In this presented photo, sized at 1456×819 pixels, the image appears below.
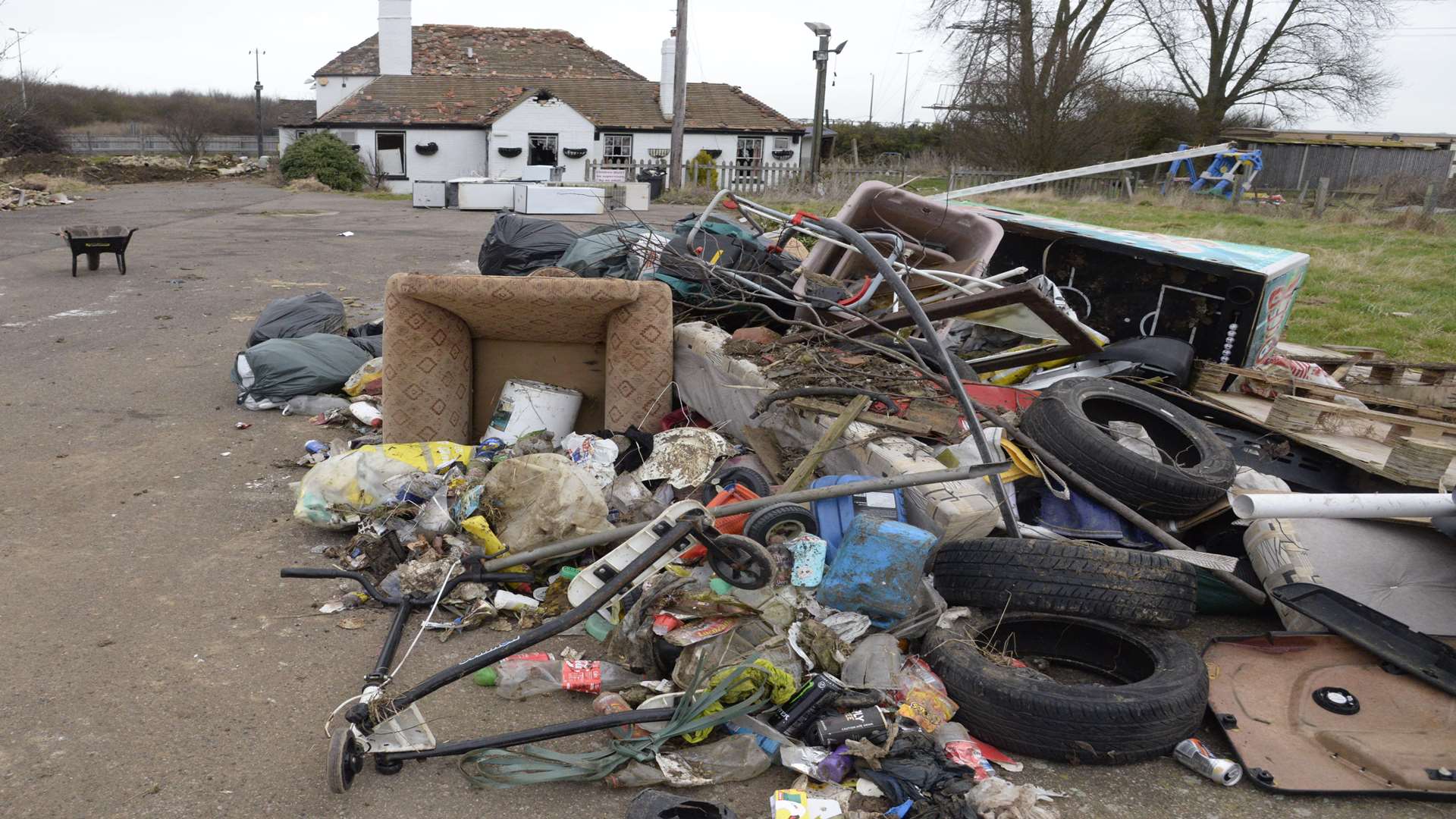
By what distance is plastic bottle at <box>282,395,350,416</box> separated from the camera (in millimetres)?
5652

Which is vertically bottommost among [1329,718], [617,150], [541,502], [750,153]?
[1329,718]

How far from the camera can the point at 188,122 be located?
4497cm

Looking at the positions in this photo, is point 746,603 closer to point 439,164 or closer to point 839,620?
point 839,620

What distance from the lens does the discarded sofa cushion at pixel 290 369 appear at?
5.75 metres

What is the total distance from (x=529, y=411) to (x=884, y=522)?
2297 mm

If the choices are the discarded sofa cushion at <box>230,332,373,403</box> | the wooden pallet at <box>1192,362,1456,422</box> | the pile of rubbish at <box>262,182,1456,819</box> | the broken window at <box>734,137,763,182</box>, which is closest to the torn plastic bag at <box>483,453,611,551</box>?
the pile of rubbish at <box>262,182,1456,819</box>

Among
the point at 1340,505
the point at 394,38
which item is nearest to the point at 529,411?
the point at 1340,505

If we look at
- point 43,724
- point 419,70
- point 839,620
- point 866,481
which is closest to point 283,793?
point 43,724

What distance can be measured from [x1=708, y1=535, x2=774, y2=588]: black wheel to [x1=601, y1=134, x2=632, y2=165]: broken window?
2879 cm

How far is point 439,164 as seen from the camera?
29.5 metres

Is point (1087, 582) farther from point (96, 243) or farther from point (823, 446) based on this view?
point (96, 243)

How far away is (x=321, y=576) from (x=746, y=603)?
1.69 metres

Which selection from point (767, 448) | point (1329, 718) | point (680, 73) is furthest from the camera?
point (680, 73)

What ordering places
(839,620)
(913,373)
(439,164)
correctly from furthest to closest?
(439,164), (913,373), (839,620)
